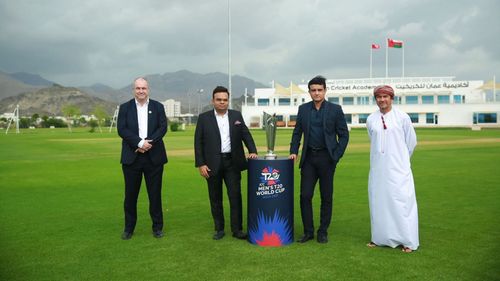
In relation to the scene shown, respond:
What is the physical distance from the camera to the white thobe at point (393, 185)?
598 centimetres

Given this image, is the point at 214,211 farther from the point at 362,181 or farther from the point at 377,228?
the point at 362,181

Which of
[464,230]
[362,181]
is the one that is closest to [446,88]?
[362,181]

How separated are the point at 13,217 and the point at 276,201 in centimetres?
492

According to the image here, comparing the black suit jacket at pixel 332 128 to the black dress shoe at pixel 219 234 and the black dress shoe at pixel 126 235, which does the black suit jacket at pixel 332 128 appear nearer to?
the black dress shoe at pixel 219 234

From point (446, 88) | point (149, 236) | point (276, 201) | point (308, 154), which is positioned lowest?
point (149, 236)

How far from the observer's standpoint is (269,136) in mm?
6559

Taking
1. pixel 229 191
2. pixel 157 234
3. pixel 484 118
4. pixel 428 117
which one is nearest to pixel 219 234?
pixel 229 191

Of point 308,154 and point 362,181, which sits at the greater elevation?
point 308,154

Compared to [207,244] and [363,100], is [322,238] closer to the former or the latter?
[207,244]

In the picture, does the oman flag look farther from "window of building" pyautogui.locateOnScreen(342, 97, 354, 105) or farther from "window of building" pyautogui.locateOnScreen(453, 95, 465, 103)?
"window of building" pyautogui.locateOnScreen(453, 95, 465, 103)

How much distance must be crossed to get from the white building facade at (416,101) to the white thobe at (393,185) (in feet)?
232

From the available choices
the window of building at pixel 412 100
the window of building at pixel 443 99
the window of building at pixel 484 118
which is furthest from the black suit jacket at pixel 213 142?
the window of building at pixel 443 99

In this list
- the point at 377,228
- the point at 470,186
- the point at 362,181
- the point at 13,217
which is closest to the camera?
the point at 377,228

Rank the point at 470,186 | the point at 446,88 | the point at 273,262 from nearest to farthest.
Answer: the point at 273,262
the point at 470,186
the point at 446,88
